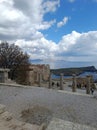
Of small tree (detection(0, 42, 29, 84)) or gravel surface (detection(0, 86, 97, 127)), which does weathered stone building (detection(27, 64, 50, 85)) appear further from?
gravel surface (detection(0, 86, 97, 127))

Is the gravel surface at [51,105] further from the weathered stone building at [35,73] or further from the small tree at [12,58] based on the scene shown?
the small tree at [12,58]

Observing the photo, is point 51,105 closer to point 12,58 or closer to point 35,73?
point 12,58

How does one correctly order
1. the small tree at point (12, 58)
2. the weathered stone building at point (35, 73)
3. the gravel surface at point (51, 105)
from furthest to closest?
the weathered stone building at point (35, 73)
the small tree at point (12, 58)
the gravel surface at point (51, 105)

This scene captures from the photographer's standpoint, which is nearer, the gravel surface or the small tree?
the gravel surface

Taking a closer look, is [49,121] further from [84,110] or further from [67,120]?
[84,110]

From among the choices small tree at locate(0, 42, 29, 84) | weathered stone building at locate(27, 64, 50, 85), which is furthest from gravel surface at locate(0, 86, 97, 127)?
small tree at locate(0, 42, 29, 84)

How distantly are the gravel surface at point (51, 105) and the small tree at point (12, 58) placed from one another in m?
26.6

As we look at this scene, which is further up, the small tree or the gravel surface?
the small tree

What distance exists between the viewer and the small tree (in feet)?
170

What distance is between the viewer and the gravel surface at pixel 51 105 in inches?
629

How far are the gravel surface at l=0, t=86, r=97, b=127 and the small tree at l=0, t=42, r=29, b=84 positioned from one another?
26562 millimetres

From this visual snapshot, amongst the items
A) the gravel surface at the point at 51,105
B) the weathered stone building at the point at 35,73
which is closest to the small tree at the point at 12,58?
the weathered stone building at the point at 35,73

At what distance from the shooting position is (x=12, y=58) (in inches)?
2060

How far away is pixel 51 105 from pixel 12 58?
34511 mm
